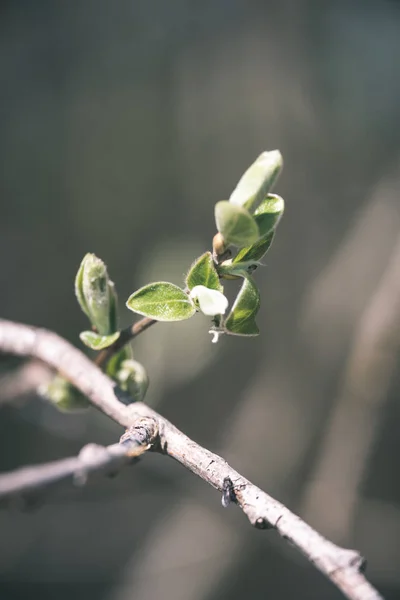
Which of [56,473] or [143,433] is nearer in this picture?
[56,473]

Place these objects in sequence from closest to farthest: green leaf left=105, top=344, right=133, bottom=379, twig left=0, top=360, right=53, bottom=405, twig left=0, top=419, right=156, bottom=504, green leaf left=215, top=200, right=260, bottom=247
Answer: twig left=0, top=419, right=156, bottom=504
green leaf left=215, top=200, right=260, bottom=247
green leaf left=105, top=344, right=133, bottom=379
twig left=0, top=360, right=53, bottom=405

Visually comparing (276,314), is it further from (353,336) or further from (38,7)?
(38,7)

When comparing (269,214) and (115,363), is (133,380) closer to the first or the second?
(115,363)

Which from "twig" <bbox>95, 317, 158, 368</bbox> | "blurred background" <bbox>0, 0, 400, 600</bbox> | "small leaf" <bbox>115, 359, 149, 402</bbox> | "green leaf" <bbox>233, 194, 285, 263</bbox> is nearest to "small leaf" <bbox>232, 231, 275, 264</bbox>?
"green leaf" <bbox>233, 194, 285, 263</bbox>

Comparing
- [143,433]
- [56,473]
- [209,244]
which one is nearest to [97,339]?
[143,433]

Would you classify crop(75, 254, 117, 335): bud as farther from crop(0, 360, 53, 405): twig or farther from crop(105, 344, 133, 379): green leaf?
crop(0, 360, 53, 405): twig

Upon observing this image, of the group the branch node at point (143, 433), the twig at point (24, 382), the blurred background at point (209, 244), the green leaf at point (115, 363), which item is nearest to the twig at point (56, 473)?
the branch node at point (143, 433)
